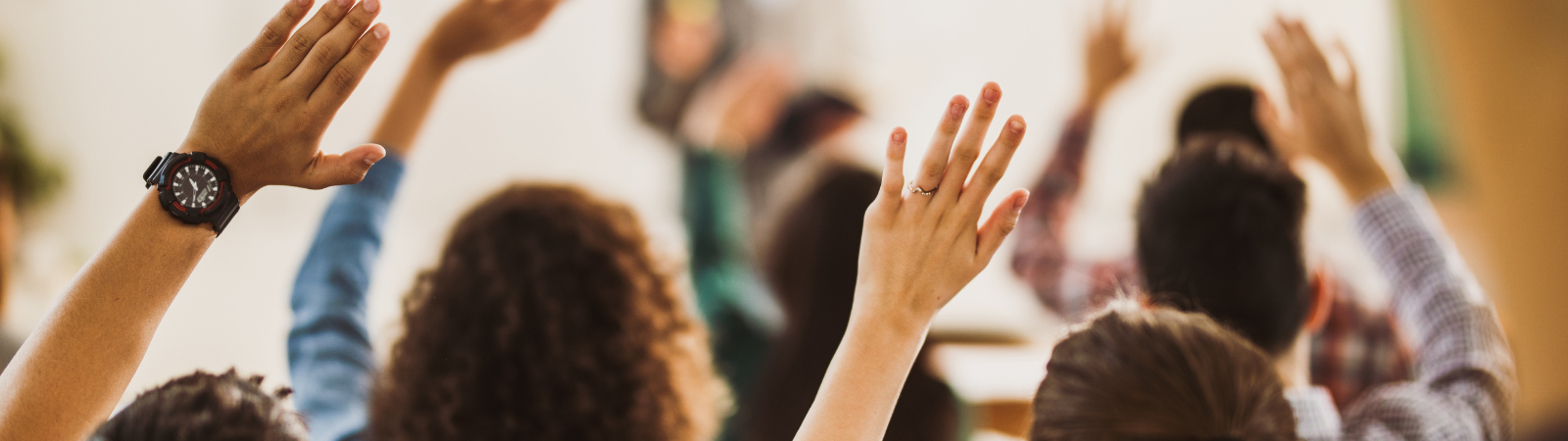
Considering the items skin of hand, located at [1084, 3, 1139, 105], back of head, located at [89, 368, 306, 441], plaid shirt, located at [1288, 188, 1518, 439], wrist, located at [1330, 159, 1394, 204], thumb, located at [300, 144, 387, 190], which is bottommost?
plaid shirt, located at [1288, 188, 1518, 439]

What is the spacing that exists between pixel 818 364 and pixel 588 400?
1.48 feet

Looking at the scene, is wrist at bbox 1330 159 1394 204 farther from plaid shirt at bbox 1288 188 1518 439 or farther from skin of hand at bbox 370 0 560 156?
skin of hand at bbox 370 0 560 156

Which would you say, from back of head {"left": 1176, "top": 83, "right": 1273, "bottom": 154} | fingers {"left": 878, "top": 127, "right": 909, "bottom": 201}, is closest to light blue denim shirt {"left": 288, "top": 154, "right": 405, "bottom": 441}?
fingers {"left": 878, "top": 127, "right": 909, "bottom": 201}

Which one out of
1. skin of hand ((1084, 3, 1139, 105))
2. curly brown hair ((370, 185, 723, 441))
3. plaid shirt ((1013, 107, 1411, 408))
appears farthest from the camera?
skin of hand ((1084, 3, 1139, 105))

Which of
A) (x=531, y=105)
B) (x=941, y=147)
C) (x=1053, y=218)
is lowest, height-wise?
(x=941, y=147)

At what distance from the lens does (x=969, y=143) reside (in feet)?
2.08

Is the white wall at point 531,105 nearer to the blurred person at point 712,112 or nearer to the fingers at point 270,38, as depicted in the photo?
the blurred person at point 712,112

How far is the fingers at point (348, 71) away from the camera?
2.12 ft

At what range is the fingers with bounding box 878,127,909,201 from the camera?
2.05ft

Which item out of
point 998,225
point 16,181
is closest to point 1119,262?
point 998,225

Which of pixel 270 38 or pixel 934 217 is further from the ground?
pixel 270 38

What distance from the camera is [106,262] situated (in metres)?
0.62

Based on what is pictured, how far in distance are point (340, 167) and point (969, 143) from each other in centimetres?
50

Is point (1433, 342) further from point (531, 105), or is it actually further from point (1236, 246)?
point (531, 105)
